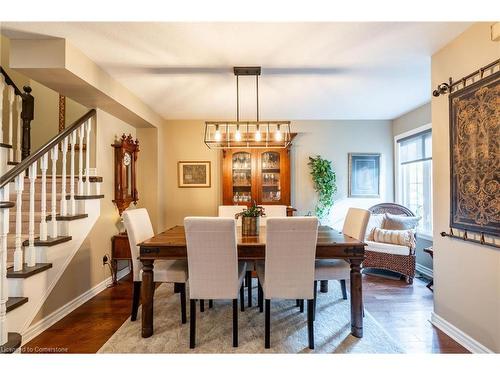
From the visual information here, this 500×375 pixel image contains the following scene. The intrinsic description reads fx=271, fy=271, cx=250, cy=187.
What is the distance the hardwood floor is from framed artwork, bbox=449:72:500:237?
95cm

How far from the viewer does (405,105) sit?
398cm

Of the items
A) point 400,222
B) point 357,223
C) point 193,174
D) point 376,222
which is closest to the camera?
point 357,223

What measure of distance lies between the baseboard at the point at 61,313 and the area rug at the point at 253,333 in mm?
666

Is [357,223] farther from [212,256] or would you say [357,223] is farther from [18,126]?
[18,126]

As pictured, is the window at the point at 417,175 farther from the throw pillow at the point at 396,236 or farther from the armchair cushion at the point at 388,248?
the armchair cushion at the point at 388,248

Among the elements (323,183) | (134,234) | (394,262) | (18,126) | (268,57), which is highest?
(268,57)

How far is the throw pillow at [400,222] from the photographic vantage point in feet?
12.8

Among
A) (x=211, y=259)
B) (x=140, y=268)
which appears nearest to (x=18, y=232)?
(x=140, y=268)

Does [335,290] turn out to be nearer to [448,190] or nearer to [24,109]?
[448,190]

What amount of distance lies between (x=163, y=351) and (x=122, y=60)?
254 cm

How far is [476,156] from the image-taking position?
1.96 meters

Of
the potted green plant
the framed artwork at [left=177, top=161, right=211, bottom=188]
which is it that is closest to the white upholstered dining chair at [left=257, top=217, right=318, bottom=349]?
the potted green plant

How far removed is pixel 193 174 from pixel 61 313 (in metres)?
2.74
